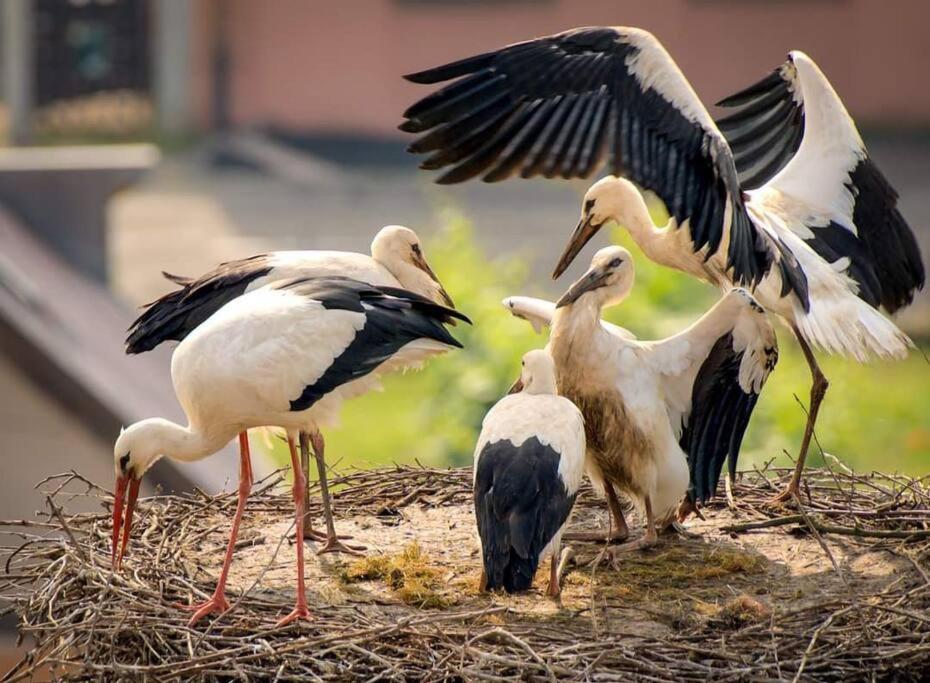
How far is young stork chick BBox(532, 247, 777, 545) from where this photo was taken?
22.1ft

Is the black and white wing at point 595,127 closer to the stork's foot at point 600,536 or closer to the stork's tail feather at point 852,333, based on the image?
the stork's tail feather at point 852,333

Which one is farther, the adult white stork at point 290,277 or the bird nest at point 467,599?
the adult white stork at point 290,277

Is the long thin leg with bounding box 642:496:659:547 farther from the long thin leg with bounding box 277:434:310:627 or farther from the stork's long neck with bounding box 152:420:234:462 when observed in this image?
the stork's long neck with bounding box 152:420:234:462

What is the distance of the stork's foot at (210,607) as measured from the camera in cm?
611

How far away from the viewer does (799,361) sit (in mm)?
15219

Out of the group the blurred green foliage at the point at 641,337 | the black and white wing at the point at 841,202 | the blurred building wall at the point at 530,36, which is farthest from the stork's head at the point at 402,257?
the blurred building wall at the point at 530,36

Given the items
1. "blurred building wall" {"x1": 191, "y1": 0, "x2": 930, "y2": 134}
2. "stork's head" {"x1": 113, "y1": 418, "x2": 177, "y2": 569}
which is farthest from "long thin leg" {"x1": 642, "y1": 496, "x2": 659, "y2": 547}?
"blurred building wall" {"x1": 191, "y1": 0, "x2": 930, "y2": 134}

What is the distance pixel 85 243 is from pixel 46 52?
14.2 meters

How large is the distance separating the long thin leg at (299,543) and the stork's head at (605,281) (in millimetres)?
1155

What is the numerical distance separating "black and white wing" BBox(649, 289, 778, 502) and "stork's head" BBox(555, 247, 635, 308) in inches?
10.6

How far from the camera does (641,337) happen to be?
11266 millimetres

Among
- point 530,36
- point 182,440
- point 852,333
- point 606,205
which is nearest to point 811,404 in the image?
point 852,333

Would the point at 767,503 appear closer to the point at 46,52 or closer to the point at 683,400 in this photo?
the point at 683,400

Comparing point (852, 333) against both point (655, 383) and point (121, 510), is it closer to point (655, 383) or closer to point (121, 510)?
point (655, 383)
